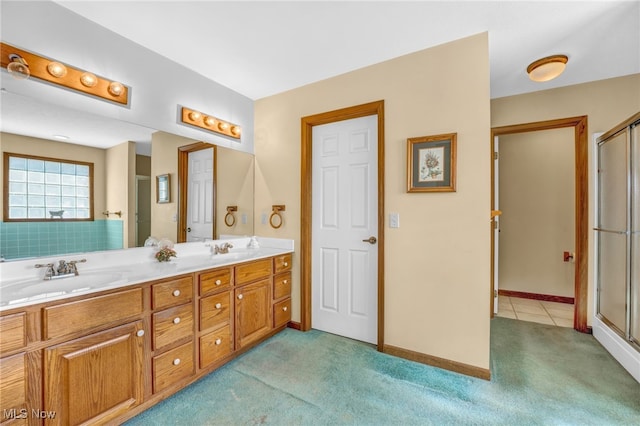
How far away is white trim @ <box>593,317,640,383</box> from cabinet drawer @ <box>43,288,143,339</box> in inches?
132

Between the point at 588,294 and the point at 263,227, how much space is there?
132 inches

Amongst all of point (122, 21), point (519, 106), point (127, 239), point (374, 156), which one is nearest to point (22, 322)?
point (127, 239)

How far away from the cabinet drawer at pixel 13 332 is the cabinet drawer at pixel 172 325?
22.0 inches

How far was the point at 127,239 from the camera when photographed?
6.58 feet

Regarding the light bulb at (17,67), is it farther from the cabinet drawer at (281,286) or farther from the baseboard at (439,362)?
the baseboard at (439,362)

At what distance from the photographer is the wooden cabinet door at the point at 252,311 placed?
7.31 feet

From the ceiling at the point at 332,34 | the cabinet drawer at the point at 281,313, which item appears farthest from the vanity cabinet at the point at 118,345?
the ceiling at the point at 332,34

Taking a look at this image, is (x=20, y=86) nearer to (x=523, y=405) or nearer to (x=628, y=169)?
(x=523, y=405)

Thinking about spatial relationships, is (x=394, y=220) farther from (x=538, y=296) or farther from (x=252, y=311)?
(x=538, y=296)

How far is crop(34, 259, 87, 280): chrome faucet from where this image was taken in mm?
1550

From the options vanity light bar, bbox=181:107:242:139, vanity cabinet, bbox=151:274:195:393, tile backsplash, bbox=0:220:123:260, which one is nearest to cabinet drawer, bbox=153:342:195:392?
vanity cabinet, bbox=151:274:195:393

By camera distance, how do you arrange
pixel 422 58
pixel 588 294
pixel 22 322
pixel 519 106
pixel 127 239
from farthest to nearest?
pixel 519 106 < pixel 588 294 < pixel 422 58 < pixel 127 239 < pixel 22 322

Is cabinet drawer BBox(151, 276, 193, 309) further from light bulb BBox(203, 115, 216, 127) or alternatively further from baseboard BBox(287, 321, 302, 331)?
light bulb BBox(203, 115, 216, 127)

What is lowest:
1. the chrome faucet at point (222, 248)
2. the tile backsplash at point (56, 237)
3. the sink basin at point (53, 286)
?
the sink basin at point (53, 286)
